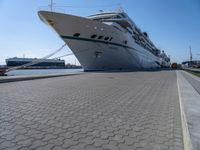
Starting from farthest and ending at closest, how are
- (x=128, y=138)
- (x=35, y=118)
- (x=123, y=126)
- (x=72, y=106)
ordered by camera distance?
(x=72, y=106) → (x=35, y=118) → (x=123, y=126) → (x=128, y=138)

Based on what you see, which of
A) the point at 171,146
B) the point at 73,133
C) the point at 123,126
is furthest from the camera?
the point at 123,126

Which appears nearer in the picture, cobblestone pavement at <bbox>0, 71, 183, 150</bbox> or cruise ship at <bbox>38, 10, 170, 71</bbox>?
cobblestone pavement at <bbox>0, 71, 183, 150</bbox>

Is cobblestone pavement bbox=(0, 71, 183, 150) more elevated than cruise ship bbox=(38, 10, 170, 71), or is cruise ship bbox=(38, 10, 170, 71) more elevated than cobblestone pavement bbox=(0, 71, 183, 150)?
cruise ship bbox=(38, 10, 170, 71)

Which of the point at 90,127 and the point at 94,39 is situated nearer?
the point at 90,127

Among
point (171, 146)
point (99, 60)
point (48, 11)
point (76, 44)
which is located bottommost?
point (171, 146)

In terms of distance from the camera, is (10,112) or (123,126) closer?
(123,126)

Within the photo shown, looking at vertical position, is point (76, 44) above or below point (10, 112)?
above

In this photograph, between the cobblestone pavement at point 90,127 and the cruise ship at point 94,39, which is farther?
the cruise ship at point 94,39

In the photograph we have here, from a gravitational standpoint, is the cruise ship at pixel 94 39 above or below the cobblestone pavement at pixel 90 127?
above

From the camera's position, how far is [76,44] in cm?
2262

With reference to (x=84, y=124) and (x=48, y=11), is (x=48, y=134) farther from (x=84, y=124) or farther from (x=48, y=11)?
(x=48, y=11)

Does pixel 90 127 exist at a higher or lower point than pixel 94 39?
lower

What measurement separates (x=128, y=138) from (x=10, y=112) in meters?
3.26

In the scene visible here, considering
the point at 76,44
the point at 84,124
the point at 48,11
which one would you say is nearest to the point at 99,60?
the point at 76,44
